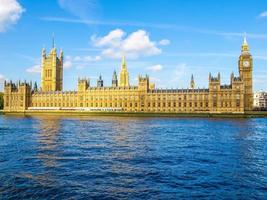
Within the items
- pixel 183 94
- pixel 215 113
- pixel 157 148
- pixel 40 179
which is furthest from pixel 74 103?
pixel 40 179

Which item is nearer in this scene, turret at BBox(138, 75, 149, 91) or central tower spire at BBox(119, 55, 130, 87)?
turret at BBox(138, 75, 149, 91)

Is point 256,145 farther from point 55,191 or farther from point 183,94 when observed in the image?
point 183,94

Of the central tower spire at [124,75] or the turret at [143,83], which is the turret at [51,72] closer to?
the central tower spire at [124,75]

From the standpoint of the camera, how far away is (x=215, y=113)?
124500 millimetres

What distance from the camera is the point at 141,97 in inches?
5659

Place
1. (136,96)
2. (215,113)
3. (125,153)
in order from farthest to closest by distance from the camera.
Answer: (136,96) → (215,113) → (125,153)

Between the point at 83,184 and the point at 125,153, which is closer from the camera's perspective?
the point at 83,184

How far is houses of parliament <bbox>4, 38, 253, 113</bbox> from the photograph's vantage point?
130 m

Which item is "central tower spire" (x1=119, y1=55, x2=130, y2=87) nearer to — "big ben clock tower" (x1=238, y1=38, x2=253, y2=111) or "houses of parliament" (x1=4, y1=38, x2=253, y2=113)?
"houses of parliament" (x1=4, y1=38, x2=253, y2=113)

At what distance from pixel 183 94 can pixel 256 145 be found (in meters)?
97.1

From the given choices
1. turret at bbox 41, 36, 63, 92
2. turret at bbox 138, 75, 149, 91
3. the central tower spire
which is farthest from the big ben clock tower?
turret at bbox 41, 36, 63, 92

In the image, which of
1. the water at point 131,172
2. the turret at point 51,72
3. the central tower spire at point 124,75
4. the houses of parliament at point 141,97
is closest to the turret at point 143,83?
the houses of parliament at point 141,97

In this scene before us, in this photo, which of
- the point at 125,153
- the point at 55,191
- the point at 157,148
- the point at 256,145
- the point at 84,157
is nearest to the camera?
the point at 55,191

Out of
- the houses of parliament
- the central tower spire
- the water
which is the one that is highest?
the central tower spire
